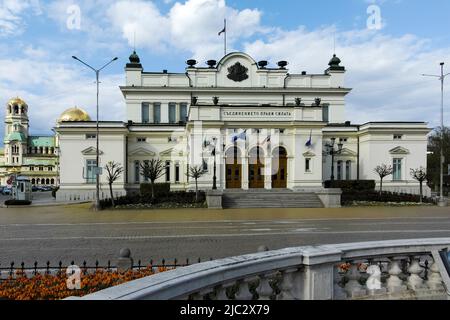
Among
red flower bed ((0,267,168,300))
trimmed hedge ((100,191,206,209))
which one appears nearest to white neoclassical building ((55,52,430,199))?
trimmed hedge ((100,191,206,209))

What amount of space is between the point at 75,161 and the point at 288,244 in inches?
1186

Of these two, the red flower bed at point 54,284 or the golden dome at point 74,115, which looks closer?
the red flower bed at point 54,284

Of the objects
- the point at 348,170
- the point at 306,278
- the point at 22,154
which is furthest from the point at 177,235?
the point at 22,154

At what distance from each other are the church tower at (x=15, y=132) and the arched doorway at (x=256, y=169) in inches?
4131

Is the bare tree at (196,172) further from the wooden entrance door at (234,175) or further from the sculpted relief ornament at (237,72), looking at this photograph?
the sculpted relief ornament at (237,72)

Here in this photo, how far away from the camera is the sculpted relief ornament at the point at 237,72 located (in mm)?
45562

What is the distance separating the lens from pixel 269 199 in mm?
30047

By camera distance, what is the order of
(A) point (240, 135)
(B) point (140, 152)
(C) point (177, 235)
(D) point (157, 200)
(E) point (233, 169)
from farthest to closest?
(B) point (140, 152), (E) point (233, 169), (A) point (240, 135), (D) point (157, 200), (C) point (177, 235)

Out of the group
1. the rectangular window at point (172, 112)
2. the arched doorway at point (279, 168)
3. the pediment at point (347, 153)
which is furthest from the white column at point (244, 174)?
the rectangular window at point (172, 112)

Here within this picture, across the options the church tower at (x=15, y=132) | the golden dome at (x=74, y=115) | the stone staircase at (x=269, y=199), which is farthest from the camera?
the church tower at (x=15, y=132)

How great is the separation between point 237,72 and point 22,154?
97501mm

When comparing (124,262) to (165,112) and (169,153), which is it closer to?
(169,153)

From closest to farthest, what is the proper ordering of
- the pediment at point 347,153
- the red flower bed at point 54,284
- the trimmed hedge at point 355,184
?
the red flower bed at point 54,284, the trimmed hedge at point 355,184, the pediment at point 347,153

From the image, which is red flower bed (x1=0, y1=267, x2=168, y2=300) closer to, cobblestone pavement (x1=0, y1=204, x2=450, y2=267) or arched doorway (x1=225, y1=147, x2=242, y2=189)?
cobblestone pavement (x1=0, y1=204, x2=450, y2=267)
